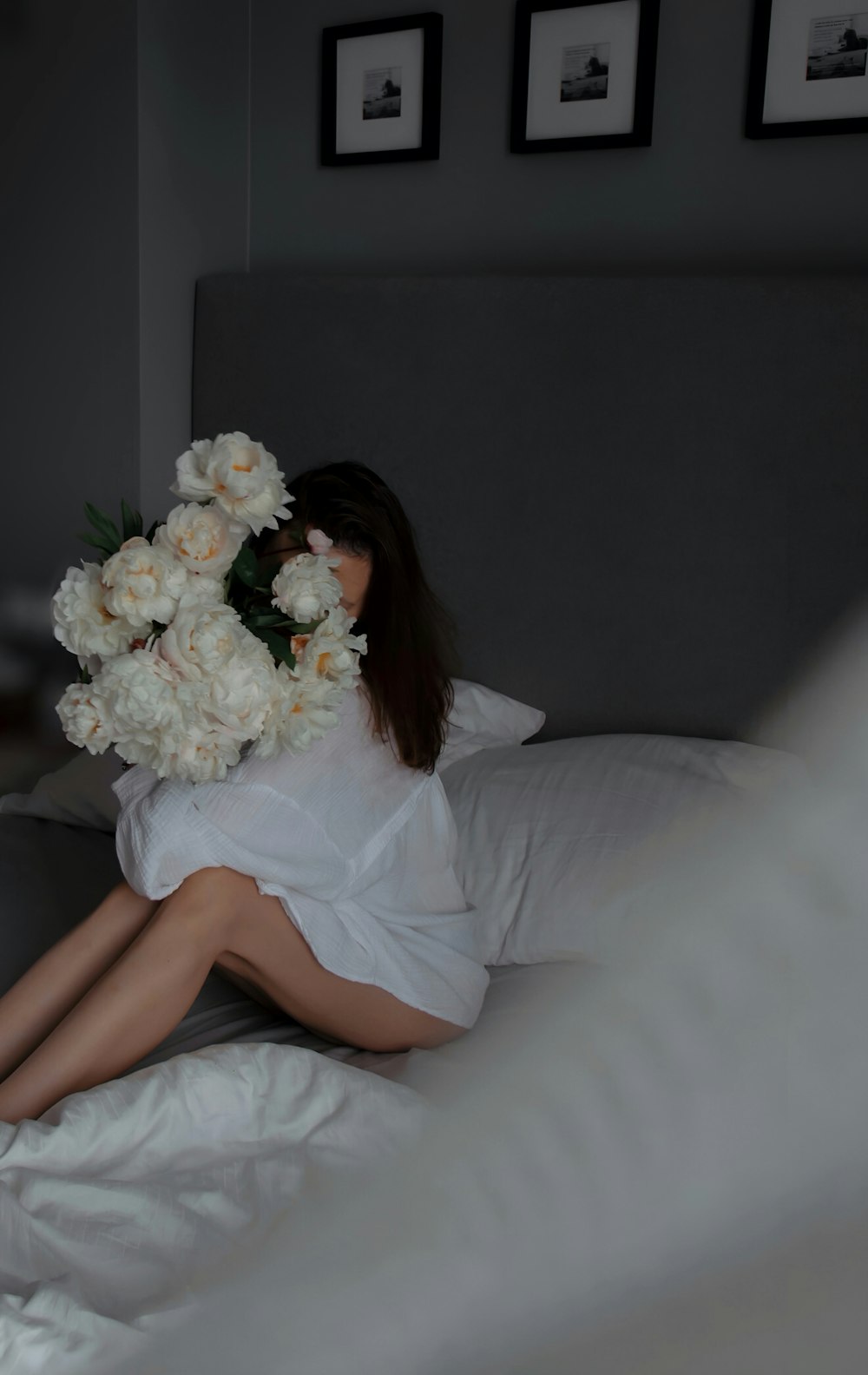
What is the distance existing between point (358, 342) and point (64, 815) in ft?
3.39

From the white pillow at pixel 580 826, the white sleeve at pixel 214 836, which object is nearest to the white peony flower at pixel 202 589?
the white sleeve at pixel 214 836

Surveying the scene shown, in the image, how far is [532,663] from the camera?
2096mm

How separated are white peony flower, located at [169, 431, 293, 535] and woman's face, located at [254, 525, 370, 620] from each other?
249mm

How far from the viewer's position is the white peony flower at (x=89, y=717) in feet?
3.95

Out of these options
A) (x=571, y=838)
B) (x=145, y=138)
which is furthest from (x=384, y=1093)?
(x=145, y=138)

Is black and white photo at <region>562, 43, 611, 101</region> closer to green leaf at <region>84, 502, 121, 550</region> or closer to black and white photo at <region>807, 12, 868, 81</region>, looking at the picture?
black and white photo at <region>807, 12, 868, 81</region>

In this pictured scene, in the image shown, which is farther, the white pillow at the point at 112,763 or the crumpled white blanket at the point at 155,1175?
the white pillow at the point at 112,763

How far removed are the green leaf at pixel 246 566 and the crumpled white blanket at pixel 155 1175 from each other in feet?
1.66

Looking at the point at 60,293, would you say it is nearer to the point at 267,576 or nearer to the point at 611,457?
the point at 611,457

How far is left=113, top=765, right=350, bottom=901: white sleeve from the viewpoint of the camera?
4.29 ft

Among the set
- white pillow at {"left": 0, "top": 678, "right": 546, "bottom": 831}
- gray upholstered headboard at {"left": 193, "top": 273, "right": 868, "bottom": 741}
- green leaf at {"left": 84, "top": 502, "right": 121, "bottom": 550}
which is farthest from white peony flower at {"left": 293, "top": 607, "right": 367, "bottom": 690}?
gray upholstered headboard at {"left": 193, "top": 273, "right": 868, "bottom": 741}

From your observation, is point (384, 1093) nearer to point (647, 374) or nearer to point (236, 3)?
point (647, 374)

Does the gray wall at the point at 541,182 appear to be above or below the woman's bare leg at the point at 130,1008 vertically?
above

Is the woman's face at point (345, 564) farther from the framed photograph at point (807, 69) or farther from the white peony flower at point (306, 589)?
the framed photograph at point (807, 69)
